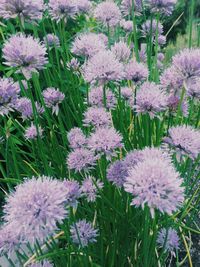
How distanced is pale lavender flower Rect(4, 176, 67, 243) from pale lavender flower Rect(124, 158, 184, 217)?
165 mm

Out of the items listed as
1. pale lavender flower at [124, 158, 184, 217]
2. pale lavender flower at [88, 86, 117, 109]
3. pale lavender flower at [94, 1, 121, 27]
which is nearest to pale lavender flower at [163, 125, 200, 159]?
pale lavender flower at [124, 158, 184, 217]

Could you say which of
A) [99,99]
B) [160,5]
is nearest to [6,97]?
[99,99]


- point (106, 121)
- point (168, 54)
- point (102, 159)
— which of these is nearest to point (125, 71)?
point (106, 121)

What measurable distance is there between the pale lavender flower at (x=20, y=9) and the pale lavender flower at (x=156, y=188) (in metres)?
0.68

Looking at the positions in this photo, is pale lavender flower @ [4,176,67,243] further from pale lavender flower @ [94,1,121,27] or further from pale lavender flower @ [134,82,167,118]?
pale lavender flower @ [94,1,121,27]

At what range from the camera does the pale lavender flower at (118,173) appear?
121 cm

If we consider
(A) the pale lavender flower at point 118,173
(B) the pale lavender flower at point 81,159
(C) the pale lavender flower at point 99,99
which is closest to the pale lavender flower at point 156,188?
(A) the pale lavender flower at point 118,173

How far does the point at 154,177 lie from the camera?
2.96 feet

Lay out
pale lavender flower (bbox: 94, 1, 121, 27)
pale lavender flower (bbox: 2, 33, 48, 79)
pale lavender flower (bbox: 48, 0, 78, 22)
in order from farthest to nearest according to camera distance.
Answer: pale lavender flower (bbox: 94, 1, 121, 27), pale lavender flower (bbox: 48, 0, 78, 22), pale lavender flower (bbox: 2, 33, 48, 79)

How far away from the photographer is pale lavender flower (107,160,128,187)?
3.96 ft

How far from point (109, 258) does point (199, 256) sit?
22.3 inches

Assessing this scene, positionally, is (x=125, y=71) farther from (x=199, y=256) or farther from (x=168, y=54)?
(x=168, y=54)

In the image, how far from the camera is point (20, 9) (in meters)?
1.27

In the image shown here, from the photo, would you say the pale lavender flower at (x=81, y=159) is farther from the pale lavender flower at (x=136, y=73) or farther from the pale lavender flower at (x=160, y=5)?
the pale lavender flower at (x=160, y=5)
